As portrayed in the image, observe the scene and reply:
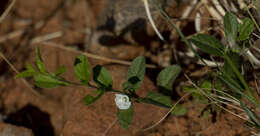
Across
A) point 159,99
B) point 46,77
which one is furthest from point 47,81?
point 159,99

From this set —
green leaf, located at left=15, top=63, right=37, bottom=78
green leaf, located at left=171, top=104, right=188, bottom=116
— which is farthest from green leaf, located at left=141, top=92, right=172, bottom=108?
green leaf, located at left=15, top=63, right=37, bottom=78

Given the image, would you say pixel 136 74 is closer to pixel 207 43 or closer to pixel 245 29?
pixel 207 43

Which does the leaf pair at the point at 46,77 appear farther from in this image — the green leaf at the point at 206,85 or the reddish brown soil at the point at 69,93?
the green leaf at the point at 206,85

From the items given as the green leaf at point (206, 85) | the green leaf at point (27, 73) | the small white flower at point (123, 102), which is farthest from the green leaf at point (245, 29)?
the green leaf at point (27, 73)

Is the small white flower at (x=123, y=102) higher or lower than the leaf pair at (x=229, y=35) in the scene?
lower

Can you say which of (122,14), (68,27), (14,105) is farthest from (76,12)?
(14,105)

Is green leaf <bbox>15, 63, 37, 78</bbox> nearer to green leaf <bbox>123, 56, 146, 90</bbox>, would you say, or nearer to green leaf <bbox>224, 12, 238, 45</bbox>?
green leaf <bbox>123, 56, 146, 90</bbox>
